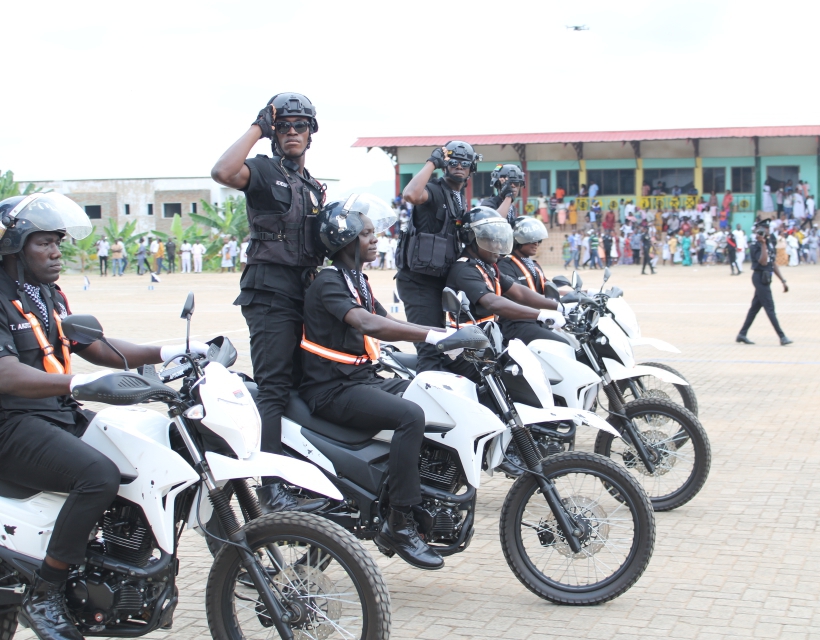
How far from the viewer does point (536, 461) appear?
4531 mm

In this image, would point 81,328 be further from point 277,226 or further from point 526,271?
point 526,271

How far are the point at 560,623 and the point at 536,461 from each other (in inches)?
27.8

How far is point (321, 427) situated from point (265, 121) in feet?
5.29

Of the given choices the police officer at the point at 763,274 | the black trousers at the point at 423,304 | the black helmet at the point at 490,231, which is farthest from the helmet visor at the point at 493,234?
the police officer at the point at 763,274

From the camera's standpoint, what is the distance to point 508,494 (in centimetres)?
457

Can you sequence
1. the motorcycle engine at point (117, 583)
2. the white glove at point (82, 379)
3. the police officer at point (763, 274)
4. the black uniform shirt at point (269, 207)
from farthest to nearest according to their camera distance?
the police officer at point (763, 274) → the black uniform shirt at point (269, 207) → the motorcycle engine at point (117, 583) → the white glove at point (82, 379)

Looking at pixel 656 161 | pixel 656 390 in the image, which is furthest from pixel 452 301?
pixel 656 161

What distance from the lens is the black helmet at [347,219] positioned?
483cm

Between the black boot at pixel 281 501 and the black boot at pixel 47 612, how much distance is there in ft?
3.93

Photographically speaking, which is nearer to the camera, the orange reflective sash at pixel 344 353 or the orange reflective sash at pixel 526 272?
A: the orange reflective sash at pixel 344 353

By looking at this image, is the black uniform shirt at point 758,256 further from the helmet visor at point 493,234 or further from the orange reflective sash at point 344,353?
the orange reflective sash at point 344,353

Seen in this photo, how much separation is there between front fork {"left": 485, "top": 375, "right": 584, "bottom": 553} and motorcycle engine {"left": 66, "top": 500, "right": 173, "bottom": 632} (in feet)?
5.62

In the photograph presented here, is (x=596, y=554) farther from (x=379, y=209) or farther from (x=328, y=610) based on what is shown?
(x=379, y=209)

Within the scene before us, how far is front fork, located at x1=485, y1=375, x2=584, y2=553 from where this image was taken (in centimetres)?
447
